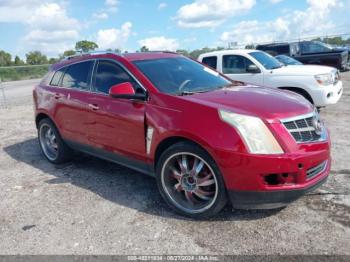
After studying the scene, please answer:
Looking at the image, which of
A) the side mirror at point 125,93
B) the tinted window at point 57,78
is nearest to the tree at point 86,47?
the tinted window at point 57,78

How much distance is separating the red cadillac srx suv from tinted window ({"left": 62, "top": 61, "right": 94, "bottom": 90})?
0.02 metres

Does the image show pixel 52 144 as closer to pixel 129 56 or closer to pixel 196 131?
pixel 129 56

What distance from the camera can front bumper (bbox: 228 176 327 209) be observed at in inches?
132

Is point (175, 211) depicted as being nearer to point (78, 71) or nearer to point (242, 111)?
point (242, 111)

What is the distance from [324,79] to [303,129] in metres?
5.26

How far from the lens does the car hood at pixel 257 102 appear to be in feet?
11.4

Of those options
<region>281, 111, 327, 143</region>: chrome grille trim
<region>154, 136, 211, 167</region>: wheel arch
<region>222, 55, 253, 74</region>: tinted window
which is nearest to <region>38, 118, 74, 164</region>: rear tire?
<region>154, 136, 211, 167</region>: wheel arch

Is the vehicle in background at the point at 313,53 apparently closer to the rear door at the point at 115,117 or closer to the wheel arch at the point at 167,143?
the rear door at the point at 115,117

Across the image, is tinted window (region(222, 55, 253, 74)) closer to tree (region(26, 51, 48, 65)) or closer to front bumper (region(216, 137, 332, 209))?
front bumper (region(216, 137, 332, 209))

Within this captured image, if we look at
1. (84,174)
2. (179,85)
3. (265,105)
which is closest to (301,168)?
(265,105)

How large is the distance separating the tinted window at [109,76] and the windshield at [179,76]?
0.69ft

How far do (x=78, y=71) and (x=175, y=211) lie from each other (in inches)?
106

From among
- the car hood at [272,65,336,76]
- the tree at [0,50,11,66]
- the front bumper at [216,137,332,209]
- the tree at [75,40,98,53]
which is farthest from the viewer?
the tree at [0,50,11,66]

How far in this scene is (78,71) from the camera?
5332 millimetres
